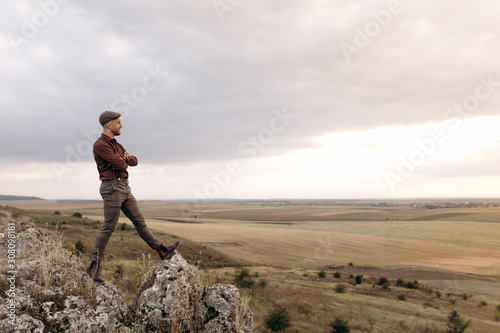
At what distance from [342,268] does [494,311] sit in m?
19.3

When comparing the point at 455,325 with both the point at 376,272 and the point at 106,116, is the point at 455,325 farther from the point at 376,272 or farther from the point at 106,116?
the point at 376,272

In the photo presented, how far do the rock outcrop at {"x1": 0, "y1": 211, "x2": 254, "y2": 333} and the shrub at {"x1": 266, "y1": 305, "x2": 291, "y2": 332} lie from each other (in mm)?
6174

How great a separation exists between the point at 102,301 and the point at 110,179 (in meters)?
2.33

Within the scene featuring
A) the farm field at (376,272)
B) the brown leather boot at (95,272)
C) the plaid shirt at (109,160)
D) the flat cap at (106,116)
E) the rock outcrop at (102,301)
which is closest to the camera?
the rock outcrop at (102,301)

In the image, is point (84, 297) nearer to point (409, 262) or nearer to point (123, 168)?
point (123, 168)

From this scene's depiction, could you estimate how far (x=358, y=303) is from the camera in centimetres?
1833

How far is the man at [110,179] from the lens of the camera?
5.87m

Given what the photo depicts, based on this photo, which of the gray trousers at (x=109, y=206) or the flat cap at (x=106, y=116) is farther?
the flat cap at (x=106, y=116)

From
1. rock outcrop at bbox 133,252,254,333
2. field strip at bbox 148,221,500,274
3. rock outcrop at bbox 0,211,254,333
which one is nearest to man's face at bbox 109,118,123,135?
rock outcrop at bbox 0,211,254,333

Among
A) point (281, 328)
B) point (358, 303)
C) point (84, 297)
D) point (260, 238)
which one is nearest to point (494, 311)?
point (358, 303)

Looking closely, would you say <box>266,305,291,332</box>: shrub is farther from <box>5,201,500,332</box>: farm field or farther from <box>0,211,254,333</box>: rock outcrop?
<box>0,211,254,333</box>: rock outcrop

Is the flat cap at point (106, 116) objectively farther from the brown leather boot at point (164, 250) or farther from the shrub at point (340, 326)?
the shrub at point (340, 326)

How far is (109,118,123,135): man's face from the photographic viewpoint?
618 centimetres

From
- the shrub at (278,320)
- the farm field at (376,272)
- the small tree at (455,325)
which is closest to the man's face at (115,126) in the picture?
the farm field at (376,272)
